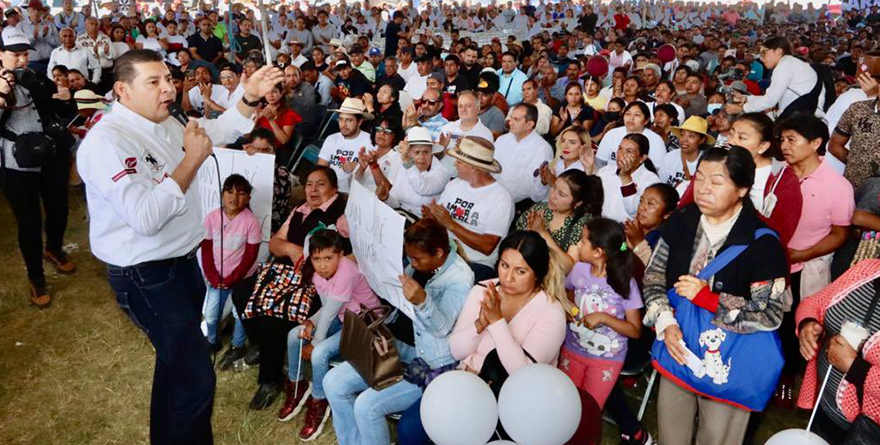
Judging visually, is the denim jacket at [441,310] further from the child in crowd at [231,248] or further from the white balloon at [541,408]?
the child in crowd at [231,248]

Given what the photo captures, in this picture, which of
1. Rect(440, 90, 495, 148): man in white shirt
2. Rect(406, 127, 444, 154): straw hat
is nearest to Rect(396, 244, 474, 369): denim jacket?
Rect(406, 127, 444, 154): straw hat

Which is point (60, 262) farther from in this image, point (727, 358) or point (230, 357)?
point (727, 358)

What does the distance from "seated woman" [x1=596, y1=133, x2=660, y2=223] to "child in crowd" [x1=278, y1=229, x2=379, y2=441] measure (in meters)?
1.71

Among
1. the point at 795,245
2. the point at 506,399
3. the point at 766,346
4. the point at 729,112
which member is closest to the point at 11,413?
the point at 506,399

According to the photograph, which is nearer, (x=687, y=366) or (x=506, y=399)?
(x=506, y=399)

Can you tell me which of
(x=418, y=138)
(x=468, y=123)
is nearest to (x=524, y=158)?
(x=468, y=123)

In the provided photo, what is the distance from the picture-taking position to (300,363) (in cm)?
363

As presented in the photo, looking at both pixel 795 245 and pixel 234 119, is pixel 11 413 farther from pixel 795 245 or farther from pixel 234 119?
pixel 795 245

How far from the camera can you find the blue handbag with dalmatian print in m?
2.46

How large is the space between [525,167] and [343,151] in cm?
158

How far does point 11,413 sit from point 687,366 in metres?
3.65

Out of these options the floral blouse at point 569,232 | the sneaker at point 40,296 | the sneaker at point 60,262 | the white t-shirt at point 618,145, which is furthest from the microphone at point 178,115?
the white t-shirt at point 618,145

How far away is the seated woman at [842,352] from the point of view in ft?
6.90

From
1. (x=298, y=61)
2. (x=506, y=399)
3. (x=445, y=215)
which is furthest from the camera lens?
(x=298, y=61)
